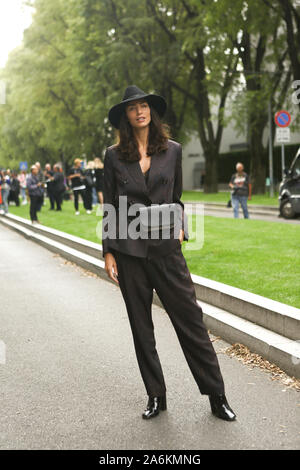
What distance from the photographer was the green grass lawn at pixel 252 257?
269 inches

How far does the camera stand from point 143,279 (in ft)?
12.6

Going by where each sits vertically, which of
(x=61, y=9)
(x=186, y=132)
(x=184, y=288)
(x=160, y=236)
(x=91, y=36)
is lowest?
(x=184, y=288)

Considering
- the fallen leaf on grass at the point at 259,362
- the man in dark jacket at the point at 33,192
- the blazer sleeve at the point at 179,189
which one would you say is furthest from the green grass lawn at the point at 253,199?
the blazer sleeve at the point at 179,189

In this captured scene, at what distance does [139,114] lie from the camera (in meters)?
3.84

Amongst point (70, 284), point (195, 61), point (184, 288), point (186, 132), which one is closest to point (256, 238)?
point (70, 284)

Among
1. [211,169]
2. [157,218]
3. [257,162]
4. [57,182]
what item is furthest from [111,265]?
[211,169]

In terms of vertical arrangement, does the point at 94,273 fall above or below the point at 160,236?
below

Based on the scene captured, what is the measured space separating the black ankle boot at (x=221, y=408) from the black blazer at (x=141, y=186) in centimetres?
91

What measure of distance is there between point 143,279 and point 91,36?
2812cm

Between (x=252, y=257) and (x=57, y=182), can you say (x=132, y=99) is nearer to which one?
(x=252, y=257)

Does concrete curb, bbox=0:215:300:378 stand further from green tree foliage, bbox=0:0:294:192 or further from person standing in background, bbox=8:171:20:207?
person standing in background, bbox=8:171:20:207

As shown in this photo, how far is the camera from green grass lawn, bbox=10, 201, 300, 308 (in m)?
6.82

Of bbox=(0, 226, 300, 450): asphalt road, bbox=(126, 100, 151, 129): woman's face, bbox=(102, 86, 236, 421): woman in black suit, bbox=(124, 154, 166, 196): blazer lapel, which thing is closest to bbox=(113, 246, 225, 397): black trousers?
bbox=(102, 86, 236, 421): woman in black suit
